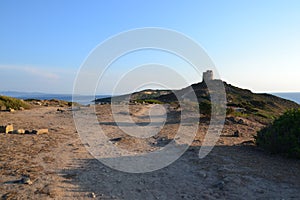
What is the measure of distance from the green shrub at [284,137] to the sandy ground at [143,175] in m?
0.28

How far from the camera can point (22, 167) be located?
6.29 m

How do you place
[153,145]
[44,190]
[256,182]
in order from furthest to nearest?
1. [153,145]
2. [256,182]
3. [44,190]

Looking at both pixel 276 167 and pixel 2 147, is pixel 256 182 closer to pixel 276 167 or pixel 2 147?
pixel 276 167

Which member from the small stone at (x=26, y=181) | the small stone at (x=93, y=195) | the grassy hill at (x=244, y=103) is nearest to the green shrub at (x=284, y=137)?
the small stone at (x=93, y=195)

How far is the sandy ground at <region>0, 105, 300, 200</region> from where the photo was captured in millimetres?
5207

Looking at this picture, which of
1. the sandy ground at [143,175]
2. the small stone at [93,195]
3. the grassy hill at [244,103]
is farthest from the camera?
the grassy hill at [244,103]

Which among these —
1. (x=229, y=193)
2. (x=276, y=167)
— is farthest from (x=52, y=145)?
(x=276, y=167)

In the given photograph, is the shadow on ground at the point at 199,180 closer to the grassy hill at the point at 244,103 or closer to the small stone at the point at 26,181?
the small stone at the point at 26,181

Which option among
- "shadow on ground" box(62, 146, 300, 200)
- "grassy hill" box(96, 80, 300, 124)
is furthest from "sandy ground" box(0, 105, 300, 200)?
"grassy hill" box(96, 80, 300, 124)

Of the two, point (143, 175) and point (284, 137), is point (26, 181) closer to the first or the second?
point (143, 175)

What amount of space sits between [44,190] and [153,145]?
189 inches

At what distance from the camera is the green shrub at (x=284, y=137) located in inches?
299

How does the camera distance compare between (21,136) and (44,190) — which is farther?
(21,136)

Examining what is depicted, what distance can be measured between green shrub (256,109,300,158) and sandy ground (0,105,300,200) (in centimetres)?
28
